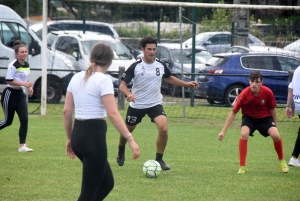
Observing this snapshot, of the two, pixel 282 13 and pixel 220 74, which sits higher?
pixel 282 13

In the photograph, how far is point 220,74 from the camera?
16.1 metres

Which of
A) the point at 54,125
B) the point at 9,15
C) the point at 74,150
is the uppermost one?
the point at 9,15

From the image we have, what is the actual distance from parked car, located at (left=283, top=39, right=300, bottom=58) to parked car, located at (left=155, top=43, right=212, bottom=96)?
2.44 m

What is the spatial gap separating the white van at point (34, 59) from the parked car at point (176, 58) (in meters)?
2.67

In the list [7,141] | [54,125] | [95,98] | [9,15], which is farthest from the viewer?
[9,15]

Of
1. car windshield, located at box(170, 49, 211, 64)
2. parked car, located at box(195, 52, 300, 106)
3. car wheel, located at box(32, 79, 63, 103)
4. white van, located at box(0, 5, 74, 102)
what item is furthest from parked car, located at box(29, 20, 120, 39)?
parked car, located at box(195, 52, 300, 106)

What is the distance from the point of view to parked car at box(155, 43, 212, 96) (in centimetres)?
1725

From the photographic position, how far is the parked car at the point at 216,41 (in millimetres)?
17039

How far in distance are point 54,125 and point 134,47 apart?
17.8ft

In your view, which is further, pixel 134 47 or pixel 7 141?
pixel 134 47

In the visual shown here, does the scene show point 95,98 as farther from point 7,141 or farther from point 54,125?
point 54,125

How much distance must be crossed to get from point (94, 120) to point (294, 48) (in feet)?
37.9

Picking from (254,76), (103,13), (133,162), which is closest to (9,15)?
(103,13)

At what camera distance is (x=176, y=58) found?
17312mm
